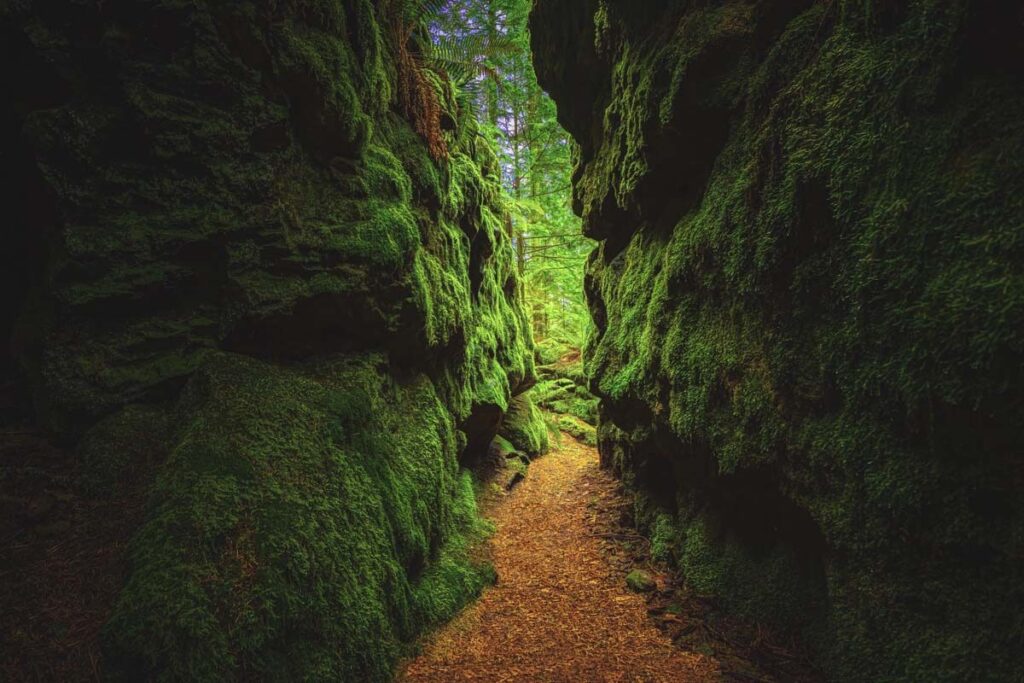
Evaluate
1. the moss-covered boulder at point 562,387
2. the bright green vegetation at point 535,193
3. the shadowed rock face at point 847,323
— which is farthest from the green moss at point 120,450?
the moss-covered boulder at point 562,387

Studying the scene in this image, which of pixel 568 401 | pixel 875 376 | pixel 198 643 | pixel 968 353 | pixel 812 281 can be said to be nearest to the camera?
pixel 968 353

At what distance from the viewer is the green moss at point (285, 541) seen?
8.70 feet

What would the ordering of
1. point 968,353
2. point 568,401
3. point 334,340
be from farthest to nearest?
1. point 568,401
2. point 334,340
3. point 968,353

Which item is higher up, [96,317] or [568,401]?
[96,317]

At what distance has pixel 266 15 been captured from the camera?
4305 millimetres

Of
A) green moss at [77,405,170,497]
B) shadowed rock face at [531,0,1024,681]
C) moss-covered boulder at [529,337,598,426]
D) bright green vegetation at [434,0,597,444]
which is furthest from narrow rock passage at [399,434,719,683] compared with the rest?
moss-covered boulder at [529,337,598,426]

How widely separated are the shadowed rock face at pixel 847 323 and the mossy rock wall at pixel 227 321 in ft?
10.8

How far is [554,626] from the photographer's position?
4.44 meters

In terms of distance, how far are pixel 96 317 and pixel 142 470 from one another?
1424 millimetres

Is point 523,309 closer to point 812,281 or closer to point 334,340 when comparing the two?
point 334,340

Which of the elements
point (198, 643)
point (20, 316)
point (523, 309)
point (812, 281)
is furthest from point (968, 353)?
point (523, 309)

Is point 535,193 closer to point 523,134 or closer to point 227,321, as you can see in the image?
point 523,134

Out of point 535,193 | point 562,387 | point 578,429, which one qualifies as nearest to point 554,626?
point 578,429

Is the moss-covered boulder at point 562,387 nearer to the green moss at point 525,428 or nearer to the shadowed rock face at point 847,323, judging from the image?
the green moss at point 525,428
